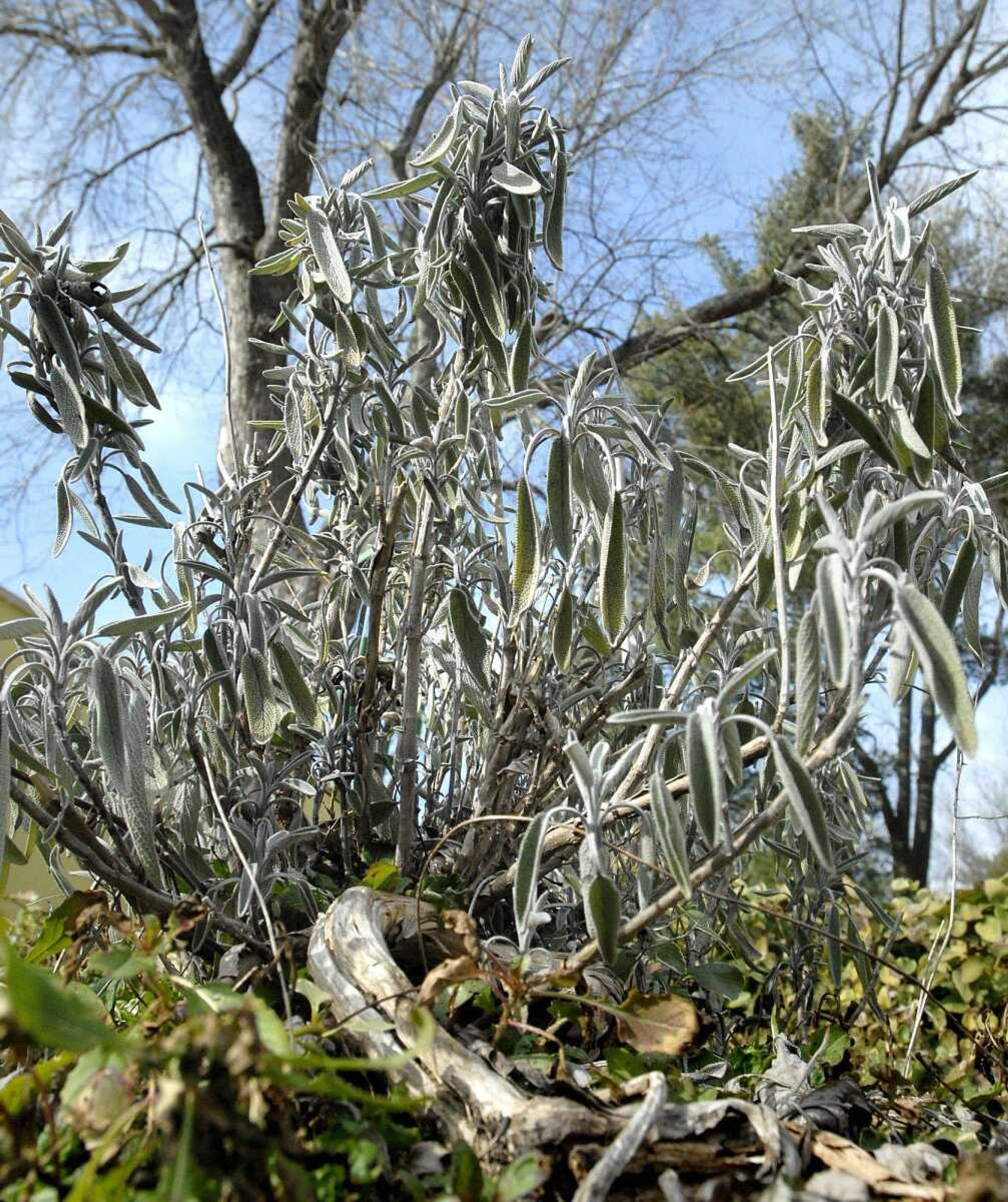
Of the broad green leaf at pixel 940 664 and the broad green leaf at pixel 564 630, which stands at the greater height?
the broad green leaf at pixel 564 630

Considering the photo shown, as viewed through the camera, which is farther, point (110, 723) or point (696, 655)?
point (696, 655)

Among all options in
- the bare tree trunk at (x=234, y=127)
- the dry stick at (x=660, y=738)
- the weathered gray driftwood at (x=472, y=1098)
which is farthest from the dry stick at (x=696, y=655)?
→ the bare tree trunk at (x=234, y=127)

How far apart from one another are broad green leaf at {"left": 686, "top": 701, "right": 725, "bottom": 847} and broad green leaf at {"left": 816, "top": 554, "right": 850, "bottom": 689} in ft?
0.33

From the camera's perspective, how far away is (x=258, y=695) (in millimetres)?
1123

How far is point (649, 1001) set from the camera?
2.88 feet

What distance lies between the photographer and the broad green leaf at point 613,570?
1.06 meters

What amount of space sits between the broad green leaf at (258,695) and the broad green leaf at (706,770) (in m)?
0.51

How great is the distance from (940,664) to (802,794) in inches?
5.7

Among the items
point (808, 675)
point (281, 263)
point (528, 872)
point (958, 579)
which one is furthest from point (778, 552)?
point (281, 263)

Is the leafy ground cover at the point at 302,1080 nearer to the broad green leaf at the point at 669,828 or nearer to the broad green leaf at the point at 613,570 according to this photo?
the broad green leaf at the point at 669,828

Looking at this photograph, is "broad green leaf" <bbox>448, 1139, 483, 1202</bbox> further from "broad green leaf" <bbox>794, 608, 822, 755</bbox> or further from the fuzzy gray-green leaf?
"broad green leaf" <bbox>794, 608, 822, 755</bbox>

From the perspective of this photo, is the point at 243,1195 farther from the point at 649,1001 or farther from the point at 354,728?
the point at 354,728

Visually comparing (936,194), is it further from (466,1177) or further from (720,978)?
(466,1177)

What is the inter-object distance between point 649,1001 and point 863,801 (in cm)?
78
